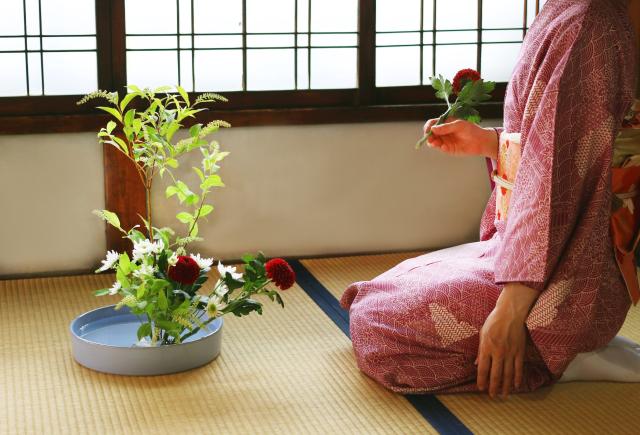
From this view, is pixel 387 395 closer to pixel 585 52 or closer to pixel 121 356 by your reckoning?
pixel 121 356

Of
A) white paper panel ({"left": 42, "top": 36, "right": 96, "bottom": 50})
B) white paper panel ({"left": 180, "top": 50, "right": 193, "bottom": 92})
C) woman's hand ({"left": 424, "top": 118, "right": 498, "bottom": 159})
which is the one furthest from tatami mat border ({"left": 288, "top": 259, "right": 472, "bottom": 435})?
white paper panel ({"left": 42, "top": 36, "right": 96, "bottom": 50})

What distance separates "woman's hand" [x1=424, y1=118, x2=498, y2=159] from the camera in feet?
10.2

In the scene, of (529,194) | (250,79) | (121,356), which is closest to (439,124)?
(529,194)

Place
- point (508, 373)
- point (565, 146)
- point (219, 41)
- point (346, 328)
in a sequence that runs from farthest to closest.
Answer: point (219, 41), point (346, 328), point (508, 373), point (565, 146)

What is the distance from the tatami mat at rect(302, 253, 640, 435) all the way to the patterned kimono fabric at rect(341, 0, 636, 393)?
0.06 metres

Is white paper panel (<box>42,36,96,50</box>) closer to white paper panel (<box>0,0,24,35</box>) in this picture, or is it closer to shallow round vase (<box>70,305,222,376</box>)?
white paper panel (<box>0,0,24,35</box>)

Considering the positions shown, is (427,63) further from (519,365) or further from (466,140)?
(519,365)

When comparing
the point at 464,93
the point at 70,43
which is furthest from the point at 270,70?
the point at 464,93

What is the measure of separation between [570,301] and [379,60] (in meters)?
2.12

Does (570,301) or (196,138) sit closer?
(570,301)

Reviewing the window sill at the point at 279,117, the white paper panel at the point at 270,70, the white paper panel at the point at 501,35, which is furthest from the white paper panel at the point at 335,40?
the white paper panel at the point at 501,35

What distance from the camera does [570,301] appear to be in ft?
9.18

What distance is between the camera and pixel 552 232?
275cm

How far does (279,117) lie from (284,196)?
35 cm
